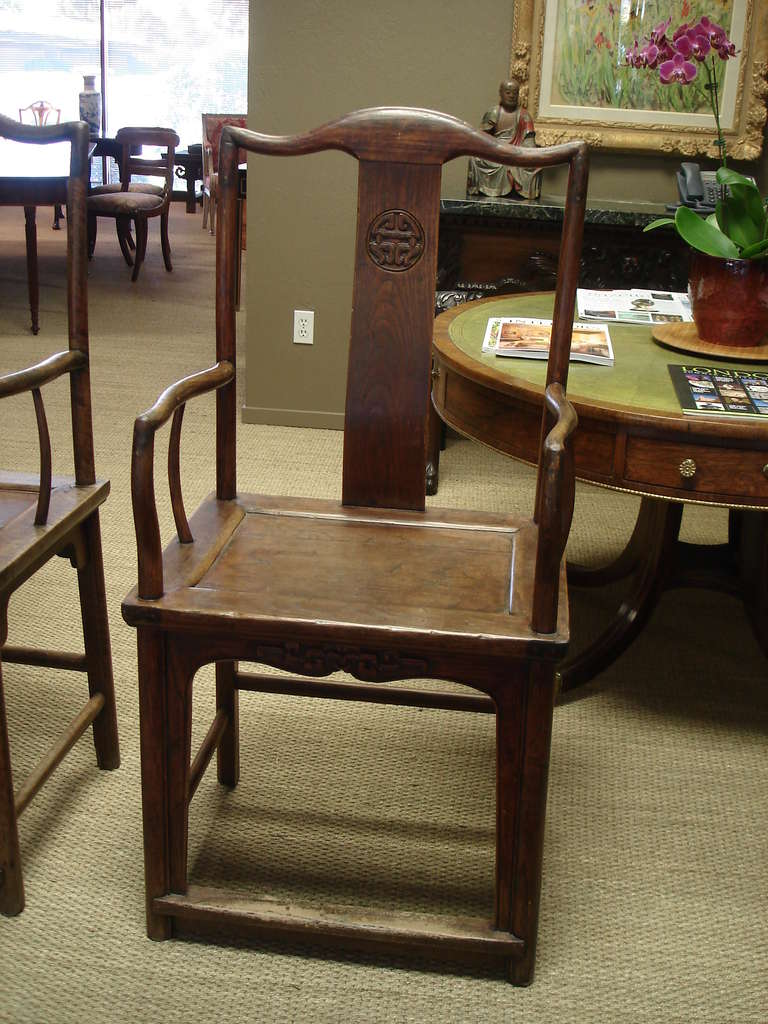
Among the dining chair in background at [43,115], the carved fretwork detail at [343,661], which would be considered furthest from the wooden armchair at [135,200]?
the carved fretwork detail at [343,661]

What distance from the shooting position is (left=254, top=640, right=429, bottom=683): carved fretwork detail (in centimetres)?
127

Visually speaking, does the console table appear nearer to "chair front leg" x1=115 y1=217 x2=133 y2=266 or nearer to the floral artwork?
the floral artwork

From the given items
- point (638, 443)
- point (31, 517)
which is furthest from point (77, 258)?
point (638, 443)

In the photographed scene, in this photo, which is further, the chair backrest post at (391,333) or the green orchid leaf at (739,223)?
the green orchid leaf at (739,223)

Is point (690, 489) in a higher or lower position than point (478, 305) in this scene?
lower

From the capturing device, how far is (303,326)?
355cm

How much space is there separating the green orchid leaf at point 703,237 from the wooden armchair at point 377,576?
47 centimetres

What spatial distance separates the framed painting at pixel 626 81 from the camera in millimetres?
3158

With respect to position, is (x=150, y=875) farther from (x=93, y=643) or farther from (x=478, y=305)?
(x=478, y=305)

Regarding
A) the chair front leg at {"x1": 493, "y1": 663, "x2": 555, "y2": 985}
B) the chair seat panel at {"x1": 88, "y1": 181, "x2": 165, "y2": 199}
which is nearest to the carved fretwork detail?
the chair front leg at {"x1": 493, "y1": 663, "x2": 555, "y2": 985}

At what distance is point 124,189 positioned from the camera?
628 cm

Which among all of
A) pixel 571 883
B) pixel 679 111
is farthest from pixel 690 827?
pixel 679 111

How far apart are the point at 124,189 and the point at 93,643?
5.08 metres

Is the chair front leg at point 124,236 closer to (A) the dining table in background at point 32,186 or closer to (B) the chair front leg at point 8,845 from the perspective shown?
(A) the dining table in background at point 32,186
